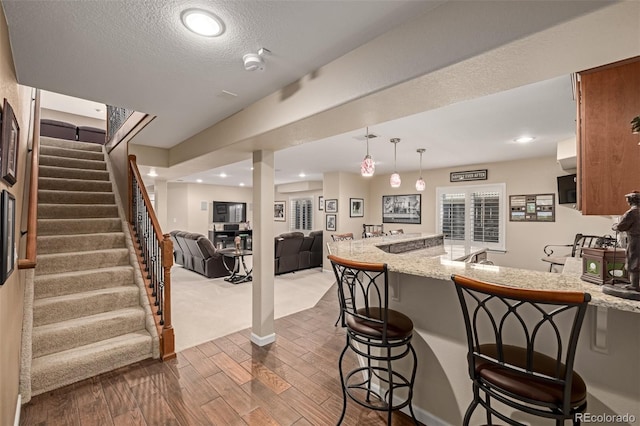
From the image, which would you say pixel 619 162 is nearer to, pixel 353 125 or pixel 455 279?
pixel 455 279

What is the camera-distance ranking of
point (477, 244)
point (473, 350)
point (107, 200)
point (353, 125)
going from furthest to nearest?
point (477, 244) < point (107, 200) < point (353, 125) < point (473, 350)

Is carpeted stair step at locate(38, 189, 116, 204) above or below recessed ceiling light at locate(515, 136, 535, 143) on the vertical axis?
below

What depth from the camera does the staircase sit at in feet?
7.98

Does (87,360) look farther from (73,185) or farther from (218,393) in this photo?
(73,185)

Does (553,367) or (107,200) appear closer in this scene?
(553,367)

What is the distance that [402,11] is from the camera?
1.35m

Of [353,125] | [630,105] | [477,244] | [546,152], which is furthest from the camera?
[477,244]

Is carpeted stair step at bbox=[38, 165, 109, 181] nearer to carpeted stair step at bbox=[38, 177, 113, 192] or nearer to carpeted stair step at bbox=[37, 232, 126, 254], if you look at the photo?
carpeted stair step at bbox=[38, 177, 113, 192]

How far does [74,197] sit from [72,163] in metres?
0.95

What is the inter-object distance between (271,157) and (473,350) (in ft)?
8.28

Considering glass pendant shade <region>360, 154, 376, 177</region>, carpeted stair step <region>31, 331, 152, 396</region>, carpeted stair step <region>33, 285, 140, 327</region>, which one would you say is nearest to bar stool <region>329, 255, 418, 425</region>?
glass pendant shade <region>360, 154, 376, 177</region>

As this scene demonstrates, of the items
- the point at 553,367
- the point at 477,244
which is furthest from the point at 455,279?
the point at 477,244

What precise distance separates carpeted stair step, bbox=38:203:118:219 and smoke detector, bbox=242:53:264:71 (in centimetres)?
357

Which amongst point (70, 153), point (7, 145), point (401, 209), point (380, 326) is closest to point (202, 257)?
point (70, 153)
